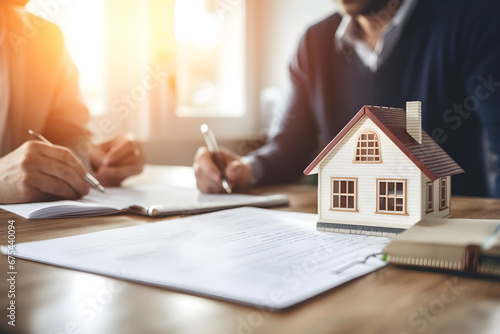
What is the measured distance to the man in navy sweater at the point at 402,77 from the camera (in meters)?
1.48

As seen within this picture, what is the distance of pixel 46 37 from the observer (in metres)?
1.63

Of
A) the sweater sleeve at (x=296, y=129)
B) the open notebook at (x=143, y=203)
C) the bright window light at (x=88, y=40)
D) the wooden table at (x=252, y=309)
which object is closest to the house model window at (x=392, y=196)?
the wooden table at (x=252, y=309)

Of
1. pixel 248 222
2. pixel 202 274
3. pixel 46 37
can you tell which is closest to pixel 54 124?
pixel 46 37

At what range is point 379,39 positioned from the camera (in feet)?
5.79

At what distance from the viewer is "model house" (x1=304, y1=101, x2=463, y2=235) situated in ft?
1.99

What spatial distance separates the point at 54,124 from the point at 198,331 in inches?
55.6

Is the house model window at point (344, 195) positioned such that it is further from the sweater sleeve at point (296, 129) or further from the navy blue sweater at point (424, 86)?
the sweater sleeve at point (296, 129)

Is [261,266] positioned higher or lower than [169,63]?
lower

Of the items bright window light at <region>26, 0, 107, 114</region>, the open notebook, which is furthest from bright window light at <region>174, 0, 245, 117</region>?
the open notebook

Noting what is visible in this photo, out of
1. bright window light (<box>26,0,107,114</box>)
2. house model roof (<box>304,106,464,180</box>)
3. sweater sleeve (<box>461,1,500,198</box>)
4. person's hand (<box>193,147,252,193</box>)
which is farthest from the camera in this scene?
bright window light (<box>26,0,107,114</box>)

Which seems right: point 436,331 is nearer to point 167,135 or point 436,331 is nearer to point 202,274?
point 202,274

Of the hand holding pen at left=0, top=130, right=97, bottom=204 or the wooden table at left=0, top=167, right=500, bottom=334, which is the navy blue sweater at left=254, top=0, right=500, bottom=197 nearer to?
the hand holding pen at left=0, top=130, right=97, bottom=204

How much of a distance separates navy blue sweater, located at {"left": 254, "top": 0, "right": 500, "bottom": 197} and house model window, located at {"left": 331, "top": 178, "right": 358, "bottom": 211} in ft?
2.33

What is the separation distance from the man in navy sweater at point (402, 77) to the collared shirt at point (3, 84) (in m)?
0.70
